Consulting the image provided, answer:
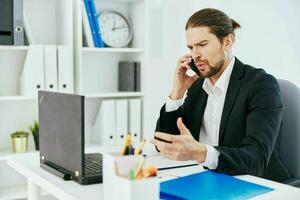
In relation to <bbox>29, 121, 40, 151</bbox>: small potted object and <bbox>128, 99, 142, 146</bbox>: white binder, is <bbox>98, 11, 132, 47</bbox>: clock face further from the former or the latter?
<bbox>29, 121, 40, 151</bbox>: small potted object

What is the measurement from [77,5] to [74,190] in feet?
6.42

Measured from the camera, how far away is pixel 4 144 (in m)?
3.14

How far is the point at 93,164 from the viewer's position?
1539mm

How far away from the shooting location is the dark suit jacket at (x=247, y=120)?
1.59 meters

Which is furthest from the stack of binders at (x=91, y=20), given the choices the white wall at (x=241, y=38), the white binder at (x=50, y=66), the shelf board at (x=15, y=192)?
the shelf board at (x=15, y=192)

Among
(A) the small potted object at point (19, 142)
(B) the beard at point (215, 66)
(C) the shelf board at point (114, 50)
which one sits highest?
(C) the shelf board at point (114, 50)

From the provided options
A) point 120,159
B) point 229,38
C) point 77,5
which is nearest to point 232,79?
point 229,38

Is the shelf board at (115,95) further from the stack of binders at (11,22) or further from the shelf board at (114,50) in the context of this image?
the stack of binders at (11,22)

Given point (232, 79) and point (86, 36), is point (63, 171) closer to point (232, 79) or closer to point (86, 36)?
point (232, 79)

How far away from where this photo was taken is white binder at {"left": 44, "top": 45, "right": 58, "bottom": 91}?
3.00 meters

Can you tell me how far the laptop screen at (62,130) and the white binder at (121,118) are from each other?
1.62 meters

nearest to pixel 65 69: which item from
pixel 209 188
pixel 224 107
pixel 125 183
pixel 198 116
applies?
pixel 198 116

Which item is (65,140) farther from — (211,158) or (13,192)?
(13,192)

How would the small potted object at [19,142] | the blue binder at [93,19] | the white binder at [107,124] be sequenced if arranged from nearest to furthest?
the small potted object at [19,142] → the blue binder at [93,19] → the white binder at [107,124]
